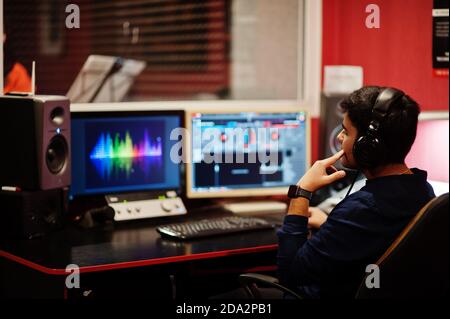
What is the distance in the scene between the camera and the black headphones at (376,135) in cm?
224

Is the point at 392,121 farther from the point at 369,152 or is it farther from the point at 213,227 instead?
the point at 213,227

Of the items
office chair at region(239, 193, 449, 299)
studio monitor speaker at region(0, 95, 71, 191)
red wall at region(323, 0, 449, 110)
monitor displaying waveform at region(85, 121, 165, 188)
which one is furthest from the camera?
red wall at region(323, 0, 449, 110)

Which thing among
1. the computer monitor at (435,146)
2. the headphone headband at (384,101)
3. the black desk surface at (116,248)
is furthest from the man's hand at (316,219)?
the headphone headband at (384,101)

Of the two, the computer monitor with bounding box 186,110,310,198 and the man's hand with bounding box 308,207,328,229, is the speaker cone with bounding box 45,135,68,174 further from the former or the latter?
the man's hand with bounding box 308,207,328,229

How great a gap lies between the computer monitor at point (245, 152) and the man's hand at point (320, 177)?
35.1 inches

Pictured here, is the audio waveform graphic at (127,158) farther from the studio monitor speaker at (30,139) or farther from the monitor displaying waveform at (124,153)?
the studio monitor speaker at (30,139)

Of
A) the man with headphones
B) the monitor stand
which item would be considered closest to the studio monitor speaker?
the monitor stand

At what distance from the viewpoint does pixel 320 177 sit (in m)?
2.56

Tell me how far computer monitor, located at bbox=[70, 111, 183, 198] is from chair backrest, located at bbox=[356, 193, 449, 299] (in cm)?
144

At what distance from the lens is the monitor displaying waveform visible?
327cm

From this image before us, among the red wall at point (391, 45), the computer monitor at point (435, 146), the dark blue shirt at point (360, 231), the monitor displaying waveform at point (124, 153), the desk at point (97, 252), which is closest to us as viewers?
the dark blue shirt at point (360, 231)

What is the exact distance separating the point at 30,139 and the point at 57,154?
173 mm

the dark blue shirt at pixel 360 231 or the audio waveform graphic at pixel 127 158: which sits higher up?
the audio waveform graphic at pixel 127 158
